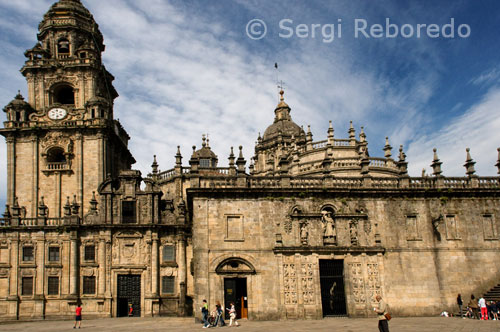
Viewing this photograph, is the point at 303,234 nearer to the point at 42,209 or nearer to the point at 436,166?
the point at 436,166

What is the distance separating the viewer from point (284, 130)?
223ft

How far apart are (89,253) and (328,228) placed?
1906 centimetres

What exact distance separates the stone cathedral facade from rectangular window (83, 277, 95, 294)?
8 cm

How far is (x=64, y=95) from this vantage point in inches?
1929

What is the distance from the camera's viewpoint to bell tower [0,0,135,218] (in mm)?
43156

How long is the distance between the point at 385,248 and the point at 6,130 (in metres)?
34.1

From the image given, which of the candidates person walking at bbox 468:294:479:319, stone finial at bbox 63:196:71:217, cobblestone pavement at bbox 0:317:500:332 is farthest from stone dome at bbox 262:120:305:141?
cobblestone pavement at bbox 0:317:500:332

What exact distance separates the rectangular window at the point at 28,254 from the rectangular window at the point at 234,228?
17496 mm

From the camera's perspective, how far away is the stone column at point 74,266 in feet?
122

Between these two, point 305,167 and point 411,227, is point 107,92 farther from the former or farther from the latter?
point 411,227

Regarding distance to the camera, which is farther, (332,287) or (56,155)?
(56,155)

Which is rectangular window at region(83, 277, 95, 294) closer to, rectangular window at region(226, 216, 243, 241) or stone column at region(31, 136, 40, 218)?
stone column at region(31, 136, 40, 218)

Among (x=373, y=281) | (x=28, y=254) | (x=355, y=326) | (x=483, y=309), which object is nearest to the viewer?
(x=355, y=326)

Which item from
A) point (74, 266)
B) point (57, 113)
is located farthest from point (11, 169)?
point (74, 266)
